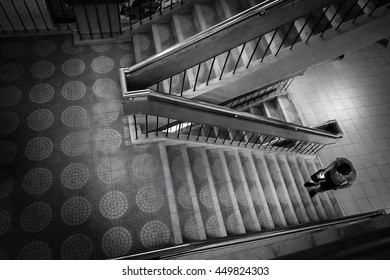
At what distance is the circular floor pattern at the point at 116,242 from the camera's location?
11.0 ft

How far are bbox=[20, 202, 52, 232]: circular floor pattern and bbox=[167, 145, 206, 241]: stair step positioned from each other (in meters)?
1.62

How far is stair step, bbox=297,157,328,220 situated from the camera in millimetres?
5371

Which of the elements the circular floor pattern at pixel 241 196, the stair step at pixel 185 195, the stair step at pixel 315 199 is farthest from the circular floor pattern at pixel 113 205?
the stair step at pixel 315 199

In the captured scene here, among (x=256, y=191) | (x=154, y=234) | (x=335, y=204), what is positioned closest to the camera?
(x=154, y=234)

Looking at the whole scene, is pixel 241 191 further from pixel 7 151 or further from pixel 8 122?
pixel 8 122

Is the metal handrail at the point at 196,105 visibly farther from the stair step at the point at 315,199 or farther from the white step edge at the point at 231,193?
the stair step at the point at 315,199

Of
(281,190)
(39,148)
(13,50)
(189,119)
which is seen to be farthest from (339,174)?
(13,50)

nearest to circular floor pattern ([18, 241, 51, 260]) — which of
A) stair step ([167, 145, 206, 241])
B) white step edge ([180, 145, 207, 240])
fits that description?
stair step ([167, 145, 206, 241])

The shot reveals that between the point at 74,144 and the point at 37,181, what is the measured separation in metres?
0.65

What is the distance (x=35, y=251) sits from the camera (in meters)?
3.22

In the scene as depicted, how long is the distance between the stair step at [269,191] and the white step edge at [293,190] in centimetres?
61

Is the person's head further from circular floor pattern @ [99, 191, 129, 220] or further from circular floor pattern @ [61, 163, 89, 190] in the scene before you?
circular floor pattern @ [61, 163, 89, 190]

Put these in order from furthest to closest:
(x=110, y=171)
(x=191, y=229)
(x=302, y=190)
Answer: (x=302, y=190) → (x=110, y=171) → (x=191, y=229)

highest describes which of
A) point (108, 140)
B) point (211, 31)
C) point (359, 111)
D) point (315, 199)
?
point (359, 111)
